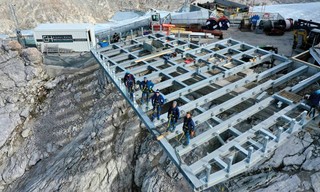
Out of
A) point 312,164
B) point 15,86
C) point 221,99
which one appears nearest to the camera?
point 312,164

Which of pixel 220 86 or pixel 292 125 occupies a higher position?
pixel 292 125

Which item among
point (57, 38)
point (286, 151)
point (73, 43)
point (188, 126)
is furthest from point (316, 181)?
point (57, 38)

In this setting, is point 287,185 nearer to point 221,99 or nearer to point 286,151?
point 286,151

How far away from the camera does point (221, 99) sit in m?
17.1

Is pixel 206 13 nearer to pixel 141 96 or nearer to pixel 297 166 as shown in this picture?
pixel 141 96

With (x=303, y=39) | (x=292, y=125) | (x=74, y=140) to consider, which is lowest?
(x=74, y=140)

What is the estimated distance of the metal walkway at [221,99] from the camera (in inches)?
437

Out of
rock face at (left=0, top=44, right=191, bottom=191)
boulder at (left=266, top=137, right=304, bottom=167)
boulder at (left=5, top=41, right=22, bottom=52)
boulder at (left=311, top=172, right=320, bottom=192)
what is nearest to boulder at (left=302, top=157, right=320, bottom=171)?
boulder at (left=311, top=172, right=320, bottom=192)

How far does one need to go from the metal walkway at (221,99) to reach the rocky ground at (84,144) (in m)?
1.64

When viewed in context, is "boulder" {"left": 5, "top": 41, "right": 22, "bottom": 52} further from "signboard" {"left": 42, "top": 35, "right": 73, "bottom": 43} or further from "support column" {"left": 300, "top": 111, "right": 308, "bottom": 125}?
"support column" {"left": 300, "top": 111, "right": 308, "bottom": 125}

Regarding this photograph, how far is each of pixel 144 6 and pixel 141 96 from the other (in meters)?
85.7

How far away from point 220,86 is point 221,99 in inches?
35.0

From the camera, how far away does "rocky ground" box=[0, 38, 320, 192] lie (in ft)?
42.8

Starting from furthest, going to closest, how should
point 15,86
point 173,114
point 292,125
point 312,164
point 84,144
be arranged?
point 15,86 < point 84,144 < point 312,164 < point 173,114 < point 292,125
